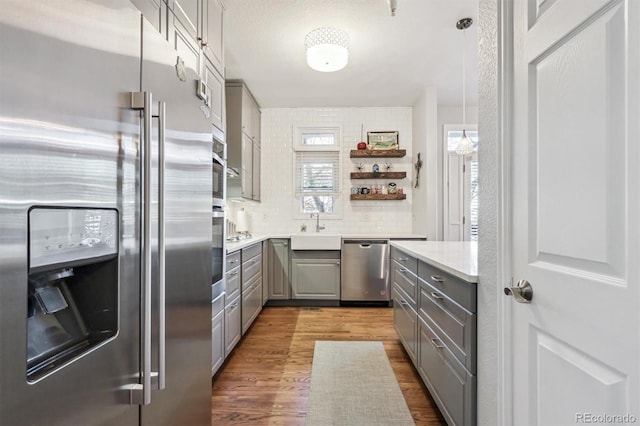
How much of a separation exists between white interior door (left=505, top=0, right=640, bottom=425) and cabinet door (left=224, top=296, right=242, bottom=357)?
1860mm

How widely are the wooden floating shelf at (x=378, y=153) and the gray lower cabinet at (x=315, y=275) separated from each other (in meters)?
1.46

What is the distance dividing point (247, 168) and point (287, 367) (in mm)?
2371

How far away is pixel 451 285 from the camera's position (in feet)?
5.14

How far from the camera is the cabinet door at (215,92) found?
215 cm

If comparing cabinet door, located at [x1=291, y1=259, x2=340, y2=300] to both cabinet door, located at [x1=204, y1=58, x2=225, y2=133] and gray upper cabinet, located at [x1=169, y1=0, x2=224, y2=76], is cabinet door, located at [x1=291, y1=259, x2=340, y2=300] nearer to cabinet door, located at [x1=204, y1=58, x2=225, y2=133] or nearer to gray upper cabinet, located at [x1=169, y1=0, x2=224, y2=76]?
cabinet door, located at [x1=204, y1=58, x2=225, y2=133]

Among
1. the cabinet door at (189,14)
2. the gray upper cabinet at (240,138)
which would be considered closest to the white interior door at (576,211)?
the cabinet door at (189,14)

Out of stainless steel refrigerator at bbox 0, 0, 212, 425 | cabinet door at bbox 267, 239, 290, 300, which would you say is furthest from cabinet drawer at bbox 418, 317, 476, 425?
cabinet door at bbox 267, 239, 290, 300

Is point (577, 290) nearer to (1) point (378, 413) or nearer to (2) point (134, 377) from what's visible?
(2) point (134, 377)

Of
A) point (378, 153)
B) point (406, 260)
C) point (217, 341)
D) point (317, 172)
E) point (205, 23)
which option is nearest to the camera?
point (205, 23)

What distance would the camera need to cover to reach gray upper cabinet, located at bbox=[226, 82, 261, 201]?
11.7 feet

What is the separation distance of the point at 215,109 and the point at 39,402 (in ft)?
6.89

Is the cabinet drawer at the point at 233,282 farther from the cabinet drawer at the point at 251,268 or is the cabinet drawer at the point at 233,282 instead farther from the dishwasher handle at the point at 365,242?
the dishwasher handle at the point at 365,242

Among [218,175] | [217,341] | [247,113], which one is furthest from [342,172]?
[217,341]

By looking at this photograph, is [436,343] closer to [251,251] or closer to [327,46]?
[251,251]
